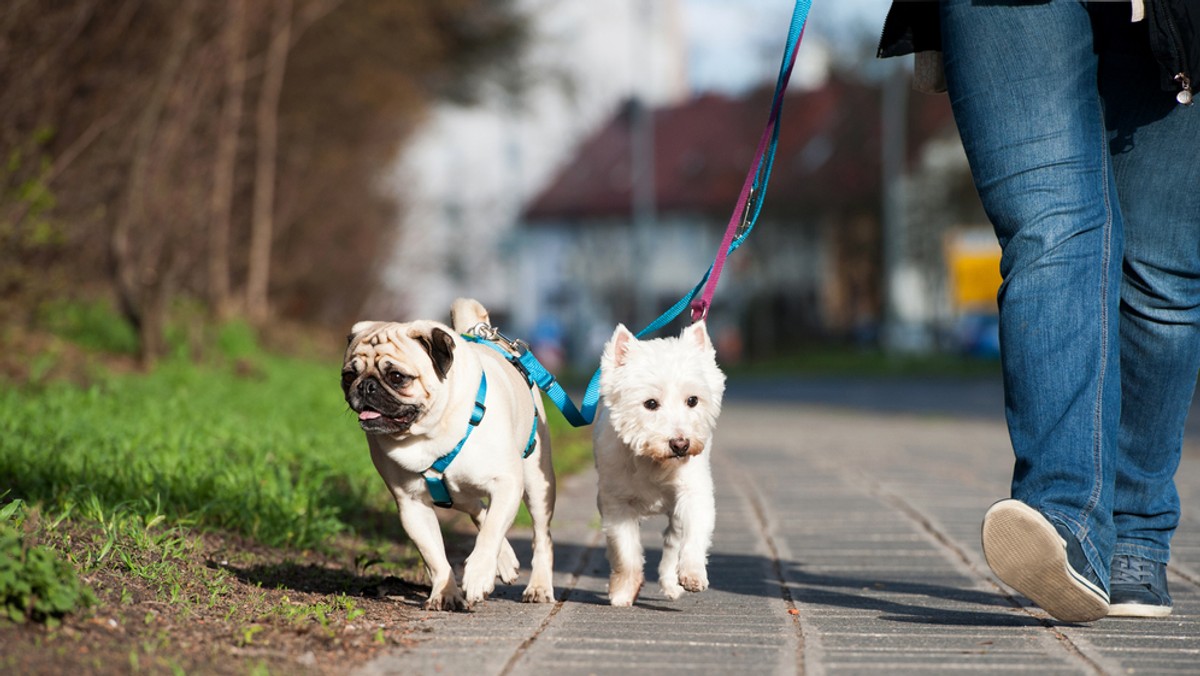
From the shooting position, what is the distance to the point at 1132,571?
4066mm

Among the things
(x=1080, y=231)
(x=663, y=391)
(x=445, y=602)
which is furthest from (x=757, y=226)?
(x=1080, y=231)

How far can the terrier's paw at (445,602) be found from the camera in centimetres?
430

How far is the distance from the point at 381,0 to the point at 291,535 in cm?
1387

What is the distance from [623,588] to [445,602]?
1.79ft

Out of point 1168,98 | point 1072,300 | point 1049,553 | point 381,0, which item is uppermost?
point 381,0

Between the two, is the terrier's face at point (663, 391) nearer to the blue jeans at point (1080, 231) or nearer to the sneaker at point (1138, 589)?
the blue jeans at point (1080, 231)

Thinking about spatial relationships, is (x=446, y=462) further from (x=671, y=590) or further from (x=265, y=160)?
(x=265, y=160)

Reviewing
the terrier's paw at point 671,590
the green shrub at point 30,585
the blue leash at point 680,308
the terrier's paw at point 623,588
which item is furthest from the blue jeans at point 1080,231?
the green shrub at point 30,585

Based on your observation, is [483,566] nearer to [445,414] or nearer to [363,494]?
[445,414]

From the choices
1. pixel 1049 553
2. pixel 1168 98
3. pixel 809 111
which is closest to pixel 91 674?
pixel 1049 553

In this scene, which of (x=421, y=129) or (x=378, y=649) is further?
(x=421, y=129)

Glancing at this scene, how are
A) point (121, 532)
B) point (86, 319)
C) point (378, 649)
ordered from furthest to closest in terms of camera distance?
point (86, 319), point (121, 532), point (378, 649)

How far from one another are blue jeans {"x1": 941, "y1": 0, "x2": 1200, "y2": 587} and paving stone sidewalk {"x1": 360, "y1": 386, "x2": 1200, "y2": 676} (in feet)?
1.20

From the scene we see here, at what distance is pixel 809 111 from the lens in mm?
56562
